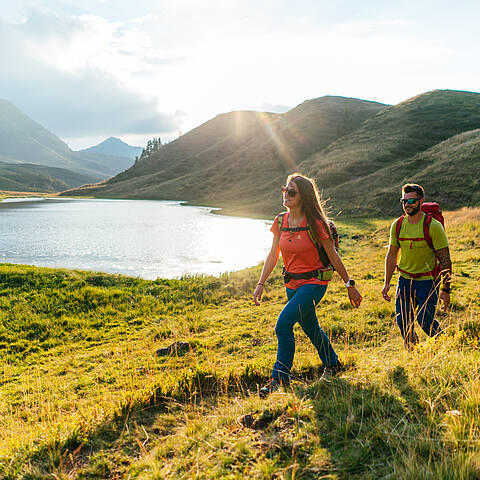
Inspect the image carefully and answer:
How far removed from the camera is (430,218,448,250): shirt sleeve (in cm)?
502

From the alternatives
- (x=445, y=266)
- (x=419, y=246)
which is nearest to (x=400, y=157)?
(x=419, y=246)

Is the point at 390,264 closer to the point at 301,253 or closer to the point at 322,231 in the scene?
the point at 322,231

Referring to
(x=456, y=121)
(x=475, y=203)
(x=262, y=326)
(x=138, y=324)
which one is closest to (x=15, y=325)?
(x=138, y=324)

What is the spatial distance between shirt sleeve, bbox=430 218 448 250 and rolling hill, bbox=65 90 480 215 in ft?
130

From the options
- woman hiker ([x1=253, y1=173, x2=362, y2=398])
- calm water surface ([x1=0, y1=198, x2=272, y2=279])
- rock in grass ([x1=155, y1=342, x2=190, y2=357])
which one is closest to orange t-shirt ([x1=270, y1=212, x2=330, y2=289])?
woman hiker ([x1=253, y1=173, x2=362, y2=398])

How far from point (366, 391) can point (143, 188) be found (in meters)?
138

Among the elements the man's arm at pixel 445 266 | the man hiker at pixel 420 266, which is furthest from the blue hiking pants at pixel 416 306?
the man's arm at pixel 445 266

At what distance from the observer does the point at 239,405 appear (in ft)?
13.8

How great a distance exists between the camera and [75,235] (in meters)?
32.2

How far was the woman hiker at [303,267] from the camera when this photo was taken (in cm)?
448

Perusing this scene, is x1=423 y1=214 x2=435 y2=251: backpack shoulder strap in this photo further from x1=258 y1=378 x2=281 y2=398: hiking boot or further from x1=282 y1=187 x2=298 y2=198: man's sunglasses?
x1=258 y1=378 x2=281 y2=398: hiking boot

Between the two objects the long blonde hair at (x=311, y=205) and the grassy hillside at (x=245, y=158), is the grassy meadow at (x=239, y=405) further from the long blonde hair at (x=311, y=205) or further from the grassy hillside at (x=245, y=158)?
the grassy hillside at (x=245, y=158)

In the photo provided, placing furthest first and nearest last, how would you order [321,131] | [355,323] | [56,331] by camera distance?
[321,131] < [56,331] < [355,323]

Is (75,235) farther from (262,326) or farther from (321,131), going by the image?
(321,131)
